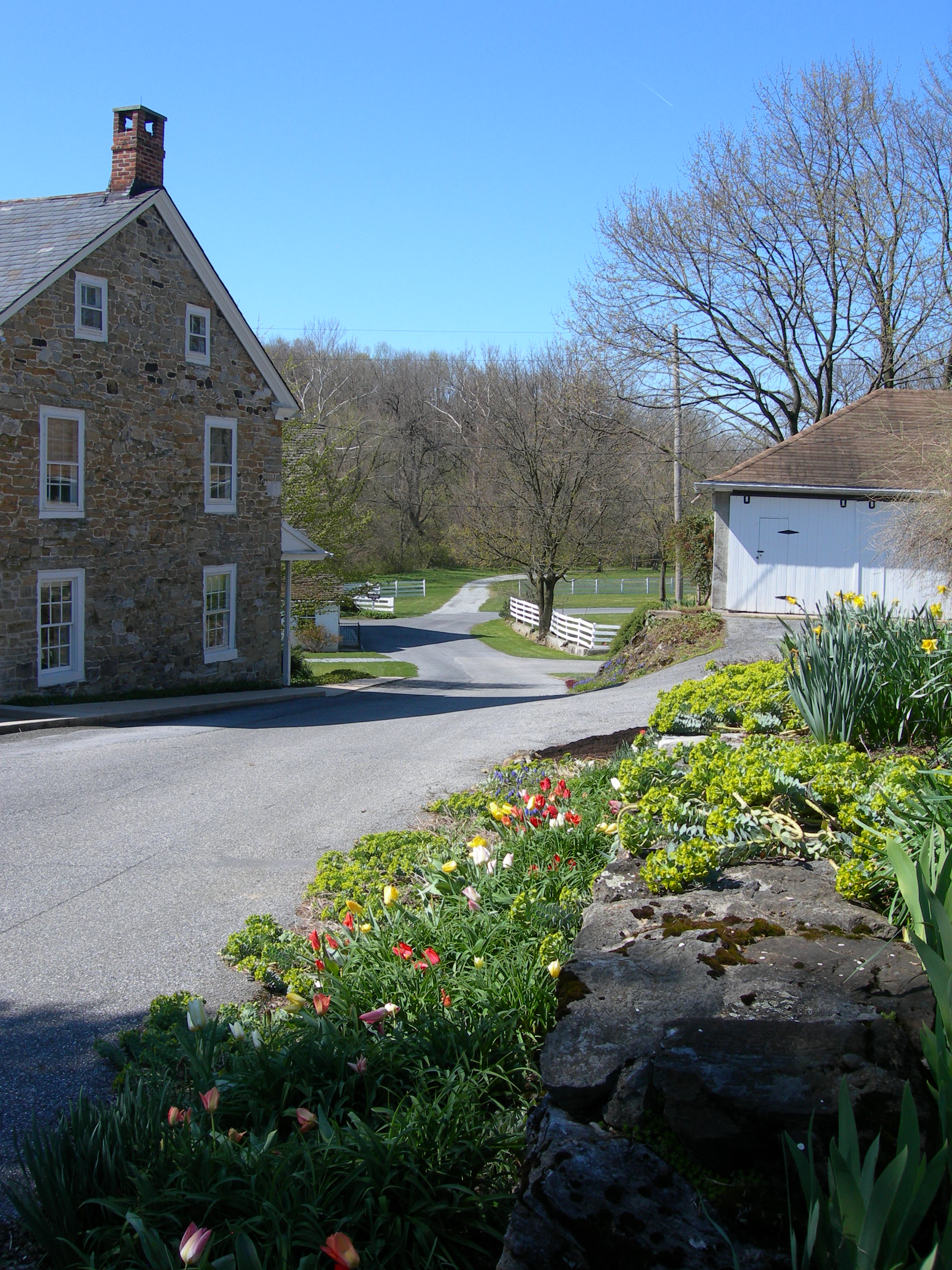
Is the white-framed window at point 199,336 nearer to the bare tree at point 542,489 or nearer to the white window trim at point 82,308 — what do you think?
the white window trim at point 82,308

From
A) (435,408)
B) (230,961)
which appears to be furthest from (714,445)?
(230,961)

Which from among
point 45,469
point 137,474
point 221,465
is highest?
point 221,465

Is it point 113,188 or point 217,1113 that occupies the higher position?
point 113,188

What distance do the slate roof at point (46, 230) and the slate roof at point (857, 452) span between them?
12328 millimetres

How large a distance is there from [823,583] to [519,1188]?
67.1 ft

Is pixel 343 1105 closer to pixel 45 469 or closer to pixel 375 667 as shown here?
pixel 45 469

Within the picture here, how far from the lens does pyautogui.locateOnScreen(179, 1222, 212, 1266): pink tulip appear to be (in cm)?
245

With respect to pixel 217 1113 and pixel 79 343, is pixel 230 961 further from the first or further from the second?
pixel 79 343

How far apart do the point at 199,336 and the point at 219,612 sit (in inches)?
220

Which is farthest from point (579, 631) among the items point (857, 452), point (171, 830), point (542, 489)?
point (171, 830)

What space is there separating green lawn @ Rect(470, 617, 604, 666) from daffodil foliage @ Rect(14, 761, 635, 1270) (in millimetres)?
26749

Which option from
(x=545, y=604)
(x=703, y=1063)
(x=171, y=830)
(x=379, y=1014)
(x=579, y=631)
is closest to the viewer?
(x=703, y=1063)

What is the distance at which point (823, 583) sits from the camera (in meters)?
21.7

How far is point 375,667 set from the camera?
109 feet
